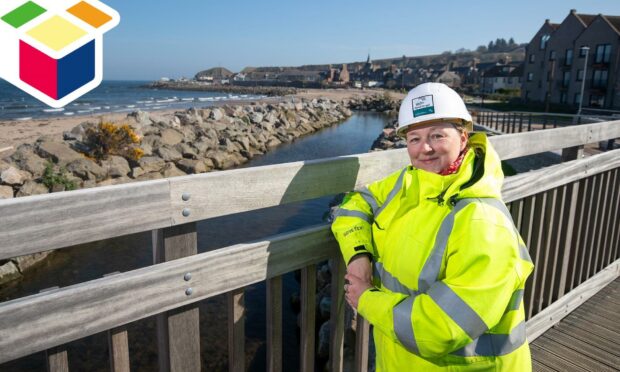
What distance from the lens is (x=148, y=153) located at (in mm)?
18281

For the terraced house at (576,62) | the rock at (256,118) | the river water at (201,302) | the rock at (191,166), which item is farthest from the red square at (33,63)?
the terraced house at (576,62)

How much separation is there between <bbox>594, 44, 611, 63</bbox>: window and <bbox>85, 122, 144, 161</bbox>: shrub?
42.7 meters

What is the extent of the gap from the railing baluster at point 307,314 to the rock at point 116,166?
14203 mm

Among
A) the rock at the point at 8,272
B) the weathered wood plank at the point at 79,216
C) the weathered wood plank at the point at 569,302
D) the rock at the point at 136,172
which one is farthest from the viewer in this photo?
the rock at the point at 136,172

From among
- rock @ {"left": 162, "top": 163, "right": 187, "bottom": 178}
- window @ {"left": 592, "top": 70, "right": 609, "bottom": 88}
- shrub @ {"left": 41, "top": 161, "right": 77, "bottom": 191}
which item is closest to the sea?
rock @ {"left": 162, "top": 163, "right": 187, "bottom": 178}

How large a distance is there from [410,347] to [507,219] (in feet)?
1.80

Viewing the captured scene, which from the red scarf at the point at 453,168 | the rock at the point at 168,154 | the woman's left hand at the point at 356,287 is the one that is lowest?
the rock at the point at 168,154

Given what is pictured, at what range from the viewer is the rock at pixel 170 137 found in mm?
20267

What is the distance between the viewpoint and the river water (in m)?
6.51

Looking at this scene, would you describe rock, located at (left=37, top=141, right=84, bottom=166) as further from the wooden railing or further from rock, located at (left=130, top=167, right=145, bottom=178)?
the wooden railing

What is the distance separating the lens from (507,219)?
1.67 metres

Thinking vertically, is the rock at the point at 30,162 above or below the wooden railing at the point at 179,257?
below

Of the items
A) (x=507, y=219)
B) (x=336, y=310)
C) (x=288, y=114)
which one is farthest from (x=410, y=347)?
(x=288, y=114)

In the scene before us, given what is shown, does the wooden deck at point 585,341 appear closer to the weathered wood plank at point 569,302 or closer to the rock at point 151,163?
the weathered wood plank at point 569,302
